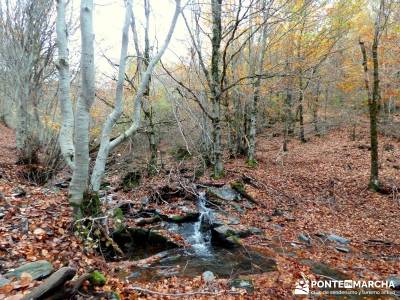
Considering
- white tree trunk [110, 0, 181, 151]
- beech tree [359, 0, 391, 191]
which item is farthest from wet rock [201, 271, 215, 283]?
beech tree [359, 0, 391, 191]

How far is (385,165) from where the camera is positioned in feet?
44.7

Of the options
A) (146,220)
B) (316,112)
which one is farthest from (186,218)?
→ (316,112)

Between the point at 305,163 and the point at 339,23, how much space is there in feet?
25.8

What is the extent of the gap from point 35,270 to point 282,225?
6.11 metres

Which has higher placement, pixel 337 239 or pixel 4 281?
pixel 4 281

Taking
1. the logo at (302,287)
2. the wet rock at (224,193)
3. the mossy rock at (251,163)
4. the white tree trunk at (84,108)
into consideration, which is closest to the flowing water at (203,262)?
the logo at (302,287)

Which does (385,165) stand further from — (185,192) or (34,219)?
(34,219)

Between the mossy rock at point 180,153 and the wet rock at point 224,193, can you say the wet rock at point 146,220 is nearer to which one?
the wet rock at point 224,193

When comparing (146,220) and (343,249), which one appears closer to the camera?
(343,249)

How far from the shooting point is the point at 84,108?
449cm

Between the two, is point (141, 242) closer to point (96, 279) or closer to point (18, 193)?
point (18, 193)

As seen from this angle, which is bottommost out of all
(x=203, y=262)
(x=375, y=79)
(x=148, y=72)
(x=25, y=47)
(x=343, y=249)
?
(x=343, y=249)

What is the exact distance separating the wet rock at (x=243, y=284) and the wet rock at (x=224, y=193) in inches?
161

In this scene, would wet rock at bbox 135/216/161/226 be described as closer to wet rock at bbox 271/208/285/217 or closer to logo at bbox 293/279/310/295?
wet rock at bbox 271/208/285/217
